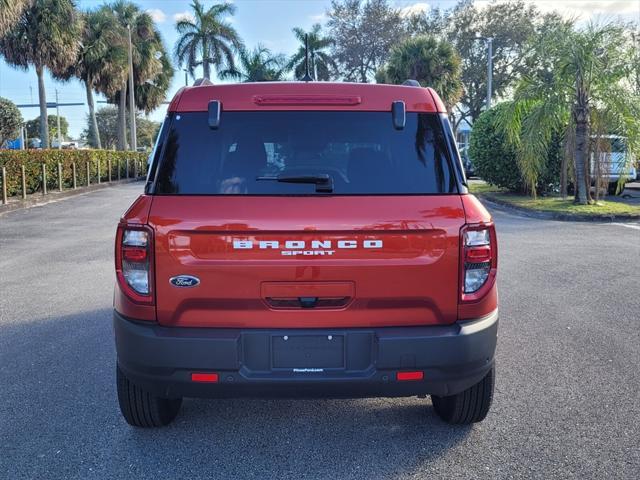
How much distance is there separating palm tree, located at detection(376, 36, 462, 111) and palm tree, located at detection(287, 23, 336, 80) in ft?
40.1

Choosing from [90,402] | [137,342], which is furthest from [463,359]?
[90,402]

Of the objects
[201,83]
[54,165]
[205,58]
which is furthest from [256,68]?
[201,83]

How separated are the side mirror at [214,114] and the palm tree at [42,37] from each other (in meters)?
27.9

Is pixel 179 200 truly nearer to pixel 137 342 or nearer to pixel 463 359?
pixel 137 342

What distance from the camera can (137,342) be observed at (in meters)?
2.97

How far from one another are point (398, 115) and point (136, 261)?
4.85 ft

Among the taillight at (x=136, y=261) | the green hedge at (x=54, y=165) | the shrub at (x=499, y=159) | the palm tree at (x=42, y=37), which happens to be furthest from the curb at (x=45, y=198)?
the taillight at (x=136, y=261)

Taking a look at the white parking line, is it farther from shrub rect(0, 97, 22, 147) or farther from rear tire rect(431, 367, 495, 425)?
shrub rect(0, 97, 22, 147)

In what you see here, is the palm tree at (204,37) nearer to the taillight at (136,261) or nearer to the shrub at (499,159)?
the shrub at (499,159)

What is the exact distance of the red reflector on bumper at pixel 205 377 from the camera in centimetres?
295

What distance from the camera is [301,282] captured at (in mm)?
2926

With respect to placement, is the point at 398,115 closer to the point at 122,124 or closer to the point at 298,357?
the point at 298,357

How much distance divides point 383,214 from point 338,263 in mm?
311

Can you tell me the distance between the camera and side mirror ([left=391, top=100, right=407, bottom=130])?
3.19 meters
